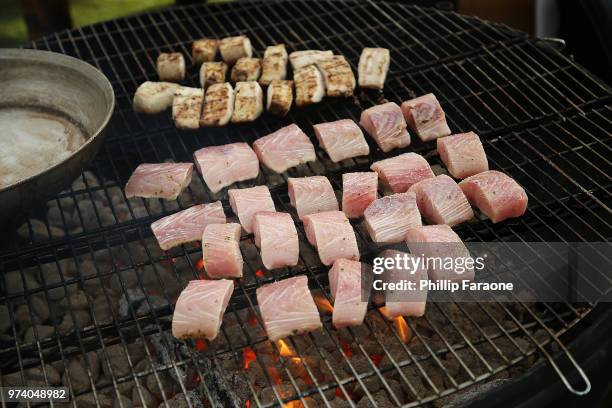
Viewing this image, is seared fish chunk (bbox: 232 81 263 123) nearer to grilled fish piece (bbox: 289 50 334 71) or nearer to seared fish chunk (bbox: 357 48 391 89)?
grilled fish piece (bbox: 289 50 334 71)

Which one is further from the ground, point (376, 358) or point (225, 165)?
point (225, 165)

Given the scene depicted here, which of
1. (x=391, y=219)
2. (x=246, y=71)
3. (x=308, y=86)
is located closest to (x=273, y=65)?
(x=246, y=71)

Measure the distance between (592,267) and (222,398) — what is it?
71.0 inches

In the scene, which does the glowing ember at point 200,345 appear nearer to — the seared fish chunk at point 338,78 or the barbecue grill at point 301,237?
the barbecue grill at point 301,237

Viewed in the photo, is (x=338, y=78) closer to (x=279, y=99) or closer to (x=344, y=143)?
(x=279, y=99)

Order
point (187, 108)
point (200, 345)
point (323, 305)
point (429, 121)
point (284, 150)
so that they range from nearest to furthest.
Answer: point (200, 345) < point (323, 305) < point (284, 150) < point (429, 121) < point (187, 108)

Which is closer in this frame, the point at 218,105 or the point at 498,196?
the point at 498,196

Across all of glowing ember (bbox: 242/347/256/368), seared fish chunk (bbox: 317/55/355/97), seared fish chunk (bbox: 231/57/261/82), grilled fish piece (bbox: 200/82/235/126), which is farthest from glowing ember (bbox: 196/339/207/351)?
seared fish chunk (bbox: 231/57/261/82)

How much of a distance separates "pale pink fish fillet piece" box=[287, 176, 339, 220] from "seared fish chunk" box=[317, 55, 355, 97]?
0.90m

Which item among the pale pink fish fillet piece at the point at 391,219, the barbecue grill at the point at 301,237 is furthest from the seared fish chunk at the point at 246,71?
the pale pink fish fillet piece at the point at 391,219

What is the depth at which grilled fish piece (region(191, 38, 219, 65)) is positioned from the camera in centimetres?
454

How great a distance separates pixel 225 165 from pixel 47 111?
1079 millimetres

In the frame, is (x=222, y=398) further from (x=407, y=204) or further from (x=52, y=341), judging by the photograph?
(x=407, y=204)

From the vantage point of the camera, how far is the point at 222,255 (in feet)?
10.3
